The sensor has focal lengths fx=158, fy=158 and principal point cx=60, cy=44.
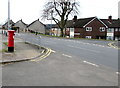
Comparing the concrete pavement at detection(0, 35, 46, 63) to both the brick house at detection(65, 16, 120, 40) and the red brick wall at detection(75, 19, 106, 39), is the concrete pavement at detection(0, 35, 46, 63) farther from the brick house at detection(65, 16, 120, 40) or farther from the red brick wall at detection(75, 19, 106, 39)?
the brick house at detection(65, 16, 120, 40)

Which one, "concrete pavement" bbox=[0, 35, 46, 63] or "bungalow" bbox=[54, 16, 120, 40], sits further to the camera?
"bungalow" bbox=[54, 16, 120, 40]

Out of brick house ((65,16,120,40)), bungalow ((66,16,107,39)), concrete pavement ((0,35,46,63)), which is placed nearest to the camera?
concrete pavement ((0,35,46,63))

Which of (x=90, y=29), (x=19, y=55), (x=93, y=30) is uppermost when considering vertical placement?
(x=90, y=29)

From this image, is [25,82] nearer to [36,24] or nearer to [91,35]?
[91,35]

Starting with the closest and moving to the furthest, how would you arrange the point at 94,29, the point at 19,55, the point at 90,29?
the point at 19,55
the point at 90,29
the point at 94,29

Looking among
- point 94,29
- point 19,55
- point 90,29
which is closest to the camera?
point 19,55

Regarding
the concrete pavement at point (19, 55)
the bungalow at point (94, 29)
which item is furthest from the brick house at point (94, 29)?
the concrete pavement at point (19, 55)

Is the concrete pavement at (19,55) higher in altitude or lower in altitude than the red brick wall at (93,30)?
lower

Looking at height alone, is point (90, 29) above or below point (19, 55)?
above

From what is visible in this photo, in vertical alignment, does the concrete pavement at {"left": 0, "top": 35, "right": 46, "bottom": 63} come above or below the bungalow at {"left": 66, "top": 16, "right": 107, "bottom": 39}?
below

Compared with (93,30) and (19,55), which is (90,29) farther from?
(19,55)

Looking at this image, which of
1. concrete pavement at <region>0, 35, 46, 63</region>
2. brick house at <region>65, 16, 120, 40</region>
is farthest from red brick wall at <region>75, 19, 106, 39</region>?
concrete pavement at <region>0, 35, 46, 63</region>

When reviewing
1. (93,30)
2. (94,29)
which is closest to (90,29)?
(93,30)

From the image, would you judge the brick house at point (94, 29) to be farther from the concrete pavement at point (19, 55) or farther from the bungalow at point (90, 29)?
the concrete pavement at point (19, 55)
